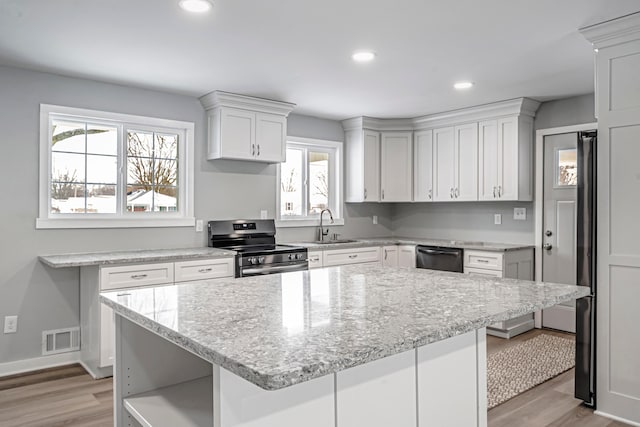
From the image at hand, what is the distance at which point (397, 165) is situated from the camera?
223 inches

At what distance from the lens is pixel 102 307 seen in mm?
3391

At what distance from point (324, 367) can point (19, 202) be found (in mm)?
3483

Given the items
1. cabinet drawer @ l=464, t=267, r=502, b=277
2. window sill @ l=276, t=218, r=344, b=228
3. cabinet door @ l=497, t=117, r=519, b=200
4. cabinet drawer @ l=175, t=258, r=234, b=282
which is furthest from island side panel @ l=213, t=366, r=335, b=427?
cabinet door @ l=497, t=117, r=519, b=200

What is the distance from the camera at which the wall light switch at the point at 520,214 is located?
16.1 feet

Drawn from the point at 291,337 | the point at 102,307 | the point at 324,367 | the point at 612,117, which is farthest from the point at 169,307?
the point at 612,117

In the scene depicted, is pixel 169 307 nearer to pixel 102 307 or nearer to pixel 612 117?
pixel 102 307

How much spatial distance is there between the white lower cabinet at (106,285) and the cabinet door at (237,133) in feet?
3.55

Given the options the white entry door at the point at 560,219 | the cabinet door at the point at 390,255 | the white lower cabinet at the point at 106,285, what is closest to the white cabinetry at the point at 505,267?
the white entry door at the point at 560,219

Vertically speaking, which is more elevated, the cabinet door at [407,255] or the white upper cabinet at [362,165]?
the white upper cabinet at [362,165]

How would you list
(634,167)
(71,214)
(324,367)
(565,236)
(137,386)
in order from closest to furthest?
1. (324,367)
2. (137,386)
3. (634,167)
4. (71,214)
5. (565,236)

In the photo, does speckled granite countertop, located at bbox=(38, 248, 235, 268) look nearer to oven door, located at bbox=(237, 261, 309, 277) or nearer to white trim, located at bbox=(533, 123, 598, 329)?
oven door, located at bbox=(237, 261, 309, 277)

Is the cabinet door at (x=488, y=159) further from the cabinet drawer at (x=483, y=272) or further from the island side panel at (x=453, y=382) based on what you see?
the island side panel at (x=453, y=382)

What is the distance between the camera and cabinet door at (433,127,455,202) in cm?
523

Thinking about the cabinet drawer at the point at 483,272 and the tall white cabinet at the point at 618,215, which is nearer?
the tall white cabinet at the point at 618,215
